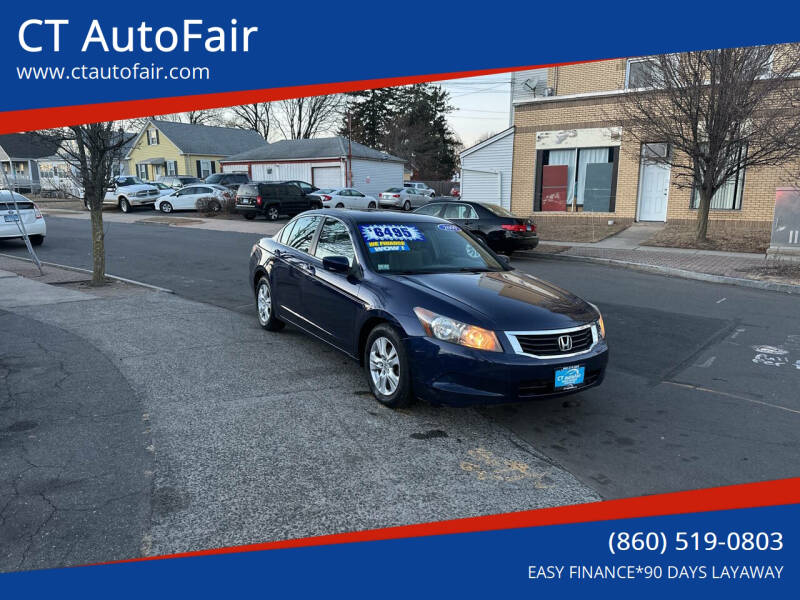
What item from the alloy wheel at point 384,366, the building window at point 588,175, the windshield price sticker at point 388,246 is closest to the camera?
the alloy wheel at point 384,366

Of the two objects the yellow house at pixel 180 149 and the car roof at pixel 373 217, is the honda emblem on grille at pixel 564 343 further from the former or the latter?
the yellow house at pixel 180 149

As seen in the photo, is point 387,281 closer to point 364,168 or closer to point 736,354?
point 736,354

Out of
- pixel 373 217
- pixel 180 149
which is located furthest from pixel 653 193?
pixel 180 149

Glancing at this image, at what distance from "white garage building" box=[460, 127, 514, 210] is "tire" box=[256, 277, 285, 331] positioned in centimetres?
1708

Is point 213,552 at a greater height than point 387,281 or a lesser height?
lesser

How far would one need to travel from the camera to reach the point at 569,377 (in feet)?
15.0

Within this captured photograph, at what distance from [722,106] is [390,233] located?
38.7ft

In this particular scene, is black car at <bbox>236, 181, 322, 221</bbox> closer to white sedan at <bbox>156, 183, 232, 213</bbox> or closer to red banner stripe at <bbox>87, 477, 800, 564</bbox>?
white sedan at <bbox>156, 183, 232, 213</bbox>

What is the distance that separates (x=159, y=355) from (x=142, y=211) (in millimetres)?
29372

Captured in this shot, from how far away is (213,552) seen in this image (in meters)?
3.12

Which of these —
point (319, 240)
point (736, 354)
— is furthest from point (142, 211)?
point (736, 354)

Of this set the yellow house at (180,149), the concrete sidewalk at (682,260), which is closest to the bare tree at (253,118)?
the yellow house at (180,149)

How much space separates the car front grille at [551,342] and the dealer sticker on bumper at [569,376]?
0.42 feet

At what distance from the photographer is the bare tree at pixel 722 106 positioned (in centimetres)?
Result: 1392
